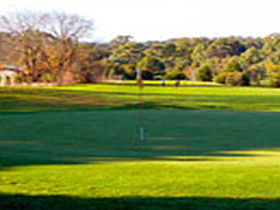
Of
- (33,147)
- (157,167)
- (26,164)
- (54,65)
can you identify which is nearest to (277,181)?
(157,167)

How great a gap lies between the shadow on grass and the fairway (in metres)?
0.01

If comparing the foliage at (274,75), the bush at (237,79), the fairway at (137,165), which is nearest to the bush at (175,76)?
the bush at (237,79)

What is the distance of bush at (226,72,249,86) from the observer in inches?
3401

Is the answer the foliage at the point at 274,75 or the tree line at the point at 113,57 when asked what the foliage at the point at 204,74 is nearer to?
the tree line at the point at 113,57

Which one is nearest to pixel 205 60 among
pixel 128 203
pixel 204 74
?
pixel 204 74

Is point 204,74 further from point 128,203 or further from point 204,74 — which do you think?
point 128,203

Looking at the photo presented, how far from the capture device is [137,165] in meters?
11.0

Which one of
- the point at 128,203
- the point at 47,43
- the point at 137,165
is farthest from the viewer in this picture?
the point at 47,43

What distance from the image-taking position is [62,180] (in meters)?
8.52

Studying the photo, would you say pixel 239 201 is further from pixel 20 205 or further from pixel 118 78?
pixel 118 78

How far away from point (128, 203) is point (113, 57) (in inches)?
3708

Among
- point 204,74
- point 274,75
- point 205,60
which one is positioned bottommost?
point 204,74

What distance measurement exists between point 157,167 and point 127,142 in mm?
7814

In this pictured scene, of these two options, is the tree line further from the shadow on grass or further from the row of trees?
the shadow on grass
